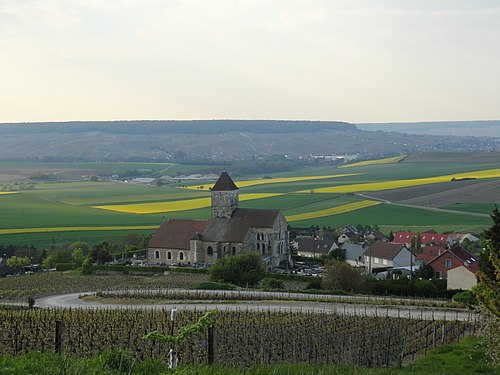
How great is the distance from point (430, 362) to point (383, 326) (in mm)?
9830

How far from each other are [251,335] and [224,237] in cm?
3720

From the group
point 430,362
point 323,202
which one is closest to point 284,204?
point 323,202

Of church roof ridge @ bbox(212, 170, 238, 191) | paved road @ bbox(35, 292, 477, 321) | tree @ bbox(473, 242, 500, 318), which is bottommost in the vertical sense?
paved road @ bbox(35, 292, 477, 321)

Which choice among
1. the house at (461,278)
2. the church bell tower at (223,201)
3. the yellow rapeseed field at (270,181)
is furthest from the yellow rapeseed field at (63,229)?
Answer: the yellow rapeseed field at (270,181)

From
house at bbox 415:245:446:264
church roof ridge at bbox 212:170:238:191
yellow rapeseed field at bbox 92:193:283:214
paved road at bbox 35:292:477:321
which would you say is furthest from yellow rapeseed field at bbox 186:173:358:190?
paved road at bbox 35:292:477:321

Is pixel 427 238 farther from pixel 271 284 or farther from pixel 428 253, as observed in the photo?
pixel 271 284

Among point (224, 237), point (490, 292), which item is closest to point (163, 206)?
point (224, 237)

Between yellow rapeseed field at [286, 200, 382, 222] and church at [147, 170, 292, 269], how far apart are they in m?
26.8

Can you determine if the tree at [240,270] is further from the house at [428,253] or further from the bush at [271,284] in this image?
the house at [428,253]

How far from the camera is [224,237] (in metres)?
65.9

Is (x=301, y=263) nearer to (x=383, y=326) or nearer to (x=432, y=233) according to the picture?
(x=432, y=233)

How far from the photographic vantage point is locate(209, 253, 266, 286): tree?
53688 millimetres

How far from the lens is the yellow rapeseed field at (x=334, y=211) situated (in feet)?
315

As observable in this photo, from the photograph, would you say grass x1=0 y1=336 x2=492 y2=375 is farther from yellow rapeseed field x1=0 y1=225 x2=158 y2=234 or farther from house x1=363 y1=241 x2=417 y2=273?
yellow rapeseed field x1=0 y1=225 x2=158 y2=234
